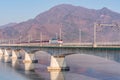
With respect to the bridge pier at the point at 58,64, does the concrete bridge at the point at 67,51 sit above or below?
above

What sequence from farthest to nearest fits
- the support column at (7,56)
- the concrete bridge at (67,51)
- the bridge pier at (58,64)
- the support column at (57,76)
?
the support column at (7,56), the bridge pier at (58,64), the support column at (57,76), the concrete bridge at (67,51)

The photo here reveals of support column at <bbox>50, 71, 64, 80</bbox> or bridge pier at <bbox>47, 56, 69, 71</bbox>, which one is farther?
bridge pier at <bbox>47, 56, 69, 71</bbox>

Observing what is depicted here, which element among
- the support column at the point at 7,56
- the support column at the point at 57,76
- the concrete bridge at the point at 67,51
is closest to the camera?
the concrete bridge at the point at 67,51

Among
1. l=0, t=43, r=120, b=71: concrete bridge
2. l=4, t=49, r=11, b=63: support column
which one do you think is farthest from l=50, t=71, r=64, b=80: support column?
l=4, t=49, r=11, b=63: support column

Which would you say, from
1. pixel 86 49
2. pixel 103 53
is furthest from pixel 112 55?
pixel 86 49

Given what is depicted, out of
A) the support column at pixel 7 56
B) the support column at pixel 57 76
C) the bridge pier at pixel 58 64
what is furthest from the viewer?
the support column at pixel 7 56

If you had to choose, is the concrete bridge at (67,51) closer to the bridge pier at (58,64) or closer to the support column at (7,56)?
the bridge pier at (58,64)

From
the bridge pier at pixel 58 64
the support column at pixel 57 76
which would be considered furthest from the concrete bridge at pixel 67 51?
the support column at pixel 57 76

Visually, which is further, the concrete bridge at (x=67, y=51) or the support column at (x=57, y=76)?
the support column at (x=57, y=76)

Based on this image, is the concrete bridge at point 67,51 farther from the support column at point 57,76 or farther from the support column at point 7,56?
the support column at point 7,56

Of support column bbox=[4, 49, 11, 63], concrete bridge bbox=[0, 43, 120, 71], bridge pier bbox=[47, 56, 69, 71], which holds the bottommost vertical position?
support column bbox=[4, 49, 11, 63]

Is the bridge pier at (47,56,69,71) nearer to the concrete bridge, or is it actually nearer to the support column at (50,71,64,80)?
the concrete bridge

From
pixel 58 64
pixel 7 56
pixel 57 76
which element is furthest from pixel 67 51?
pixel 7 56

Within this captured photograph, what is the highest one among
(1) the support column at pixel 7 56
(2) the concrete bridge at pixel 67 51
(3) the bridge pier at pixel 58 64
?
(2) the concrete bridge at pixel 67 51
